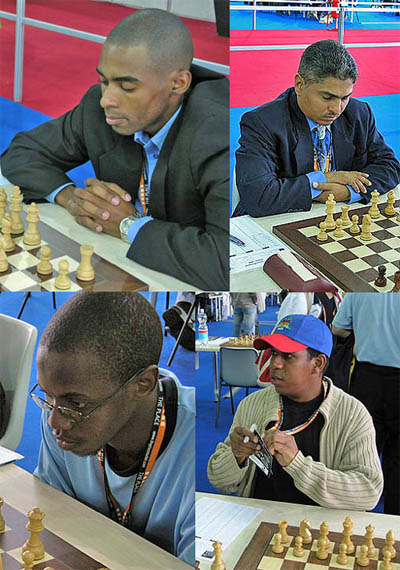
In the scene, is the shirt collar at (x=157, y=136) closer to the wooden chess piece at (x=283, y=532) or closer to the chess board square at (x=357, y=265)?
the chess board square at (x=357, y=265)

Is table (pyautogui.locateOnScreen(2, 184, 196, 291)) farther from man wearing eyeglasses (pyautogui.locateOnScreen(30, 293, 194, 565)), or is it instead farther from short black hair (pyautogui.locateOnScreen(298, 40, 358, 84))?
short black hair (pyautogui.locateOnScreen(298, 40, 358, 84))

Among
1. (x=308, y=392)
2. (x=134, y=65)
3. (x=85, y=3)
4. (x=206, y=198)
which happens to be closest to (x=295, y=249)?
(x=206, y=198)

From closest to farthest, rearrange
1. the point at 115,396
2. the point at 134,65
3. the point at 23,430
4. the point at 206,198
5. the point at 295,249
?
the point at 134,65, the point at 206,198, the point at 295,249, the point at 115,396, the point at 23,430

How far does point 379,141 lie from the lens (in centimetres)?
179

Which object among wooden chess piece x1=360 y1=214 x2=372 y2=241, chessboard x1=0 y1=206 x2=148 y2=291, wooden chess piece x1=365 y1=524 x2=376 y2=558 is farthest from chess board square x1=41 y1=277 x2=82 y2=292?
wooden chess piece x1=365 y1=524 x2=376 y2=558

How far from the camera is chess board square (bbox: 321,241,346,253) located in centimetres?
177

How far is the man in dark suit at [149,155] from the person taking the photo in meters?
1.45

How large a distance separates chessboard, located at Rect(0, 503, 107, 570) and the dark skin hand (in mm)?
451

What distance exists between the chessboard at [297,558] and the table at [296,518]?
0.06 feet

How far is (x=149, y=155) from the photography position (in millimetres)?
1526

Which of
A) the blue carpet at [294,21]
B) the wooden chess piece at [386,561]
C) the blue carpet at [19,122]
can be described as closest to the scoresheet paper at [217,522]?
the wooden chess piece at [386,561]

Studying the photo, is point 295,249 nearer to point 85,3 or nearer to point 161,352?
point 161,352

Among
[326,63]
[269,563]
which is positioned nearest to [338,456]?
[269,563]

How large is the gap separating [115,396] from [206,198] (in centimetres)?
62
